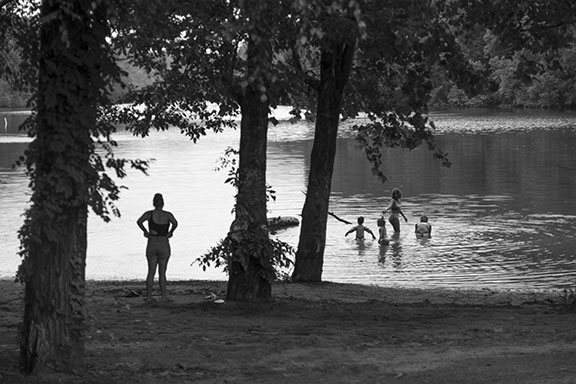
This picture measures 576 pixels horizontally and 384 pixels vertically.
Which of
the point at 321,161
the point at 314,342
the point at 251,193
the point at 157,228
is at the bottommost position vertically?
the point at 314,342

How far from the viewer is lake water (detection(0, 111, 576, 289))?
2639cm

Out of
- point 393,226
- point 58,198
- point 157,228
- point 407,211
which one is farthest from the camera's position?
point 407,211

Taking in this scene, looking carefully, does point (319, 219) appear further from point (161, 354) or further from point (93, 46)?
point (93, 46)

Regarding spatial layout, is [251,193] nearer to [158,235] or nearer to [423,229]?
[158,235]

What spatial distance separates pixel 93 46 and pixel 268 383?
3634 mm

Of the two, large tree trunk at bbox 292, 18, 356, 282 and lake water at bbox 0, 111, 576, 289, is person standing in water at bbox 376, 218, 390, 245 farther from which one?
large tree trunk at bbox 292, 18, 356, 282

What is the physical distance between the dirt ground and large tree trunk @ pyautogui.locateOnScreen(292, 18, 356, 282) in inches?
117

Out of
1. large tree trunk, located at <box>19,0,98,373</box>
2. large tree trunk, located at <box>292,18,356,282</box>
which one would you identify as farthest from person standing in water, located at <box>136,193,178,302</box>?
large tree trunk, located at <box>19,0,98,373</box>

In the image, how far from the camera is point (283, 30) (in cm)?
1346

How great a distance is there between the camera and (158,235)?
17078 mm

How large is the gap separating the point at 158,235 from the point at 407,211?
21080 millimetres

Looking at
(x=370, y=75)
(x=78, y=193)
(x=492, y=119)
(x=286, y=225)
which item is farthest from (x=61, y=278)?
(x=492, y=119)

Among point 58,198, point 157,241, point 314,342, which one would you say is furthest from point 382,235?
point 58,198

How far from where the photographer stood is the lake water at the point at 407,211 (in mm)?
26391
